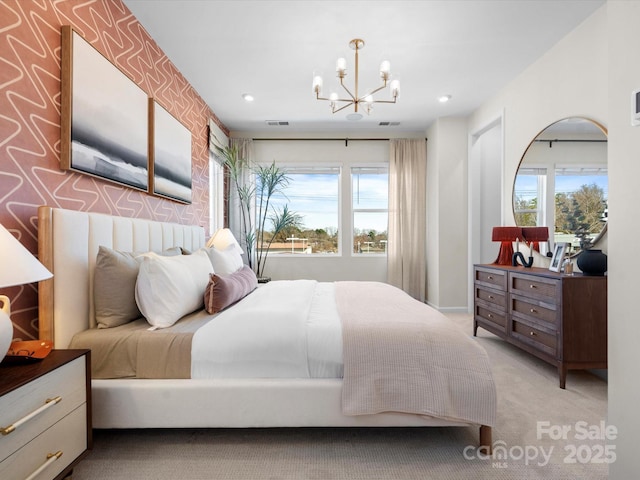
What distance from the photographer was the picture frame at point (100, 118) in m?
1.80

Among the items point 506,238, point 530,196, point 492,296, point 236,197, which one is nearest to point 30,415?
point 492,296

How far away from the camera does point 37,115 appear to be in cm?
164

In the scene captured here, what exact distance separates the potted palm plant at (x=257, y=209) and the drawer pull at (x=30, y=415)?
345cm

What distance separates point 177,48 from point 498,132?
3896 millimetres

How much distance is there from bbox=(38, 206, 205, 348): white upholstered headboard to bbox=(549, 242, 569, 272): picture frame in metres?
3.18

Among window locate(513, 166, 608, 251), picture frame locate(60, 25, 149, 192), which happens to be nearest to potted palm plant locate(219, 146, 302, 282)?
picture frame locate(60, 25, 149, 192)

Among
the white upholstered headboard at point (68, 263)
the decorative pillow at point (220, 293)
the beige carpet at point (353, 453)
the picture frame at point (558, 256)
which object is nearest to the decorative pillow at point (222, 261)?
the decorative pillow at point (220, 293)

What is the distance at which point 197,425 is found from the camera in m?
1.61

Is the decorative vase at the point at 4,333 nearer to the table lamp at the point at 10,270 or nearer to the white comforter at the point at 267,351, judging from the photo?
the table lamp at the point at 10,270

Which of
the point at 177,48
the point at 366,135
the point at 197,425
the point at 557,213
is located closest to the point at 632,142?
the point at 557,213

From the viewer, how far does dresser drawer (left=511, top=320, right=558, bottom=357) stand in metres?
2.40

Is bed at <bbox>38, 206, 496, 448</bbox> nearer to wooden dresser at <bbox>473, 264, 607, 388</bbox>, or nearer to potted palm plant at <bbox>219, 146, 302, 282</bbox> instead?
wooden dresser at <bbox>473, 264, 607, 388</bbox>

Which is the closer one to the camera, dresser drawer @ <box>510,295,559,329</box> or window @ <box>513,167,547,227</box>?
dresser drawer @ <box>510,295,559,329</box>

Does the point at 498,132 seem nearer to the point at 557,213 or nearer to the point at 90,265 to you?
the point at 557,213
